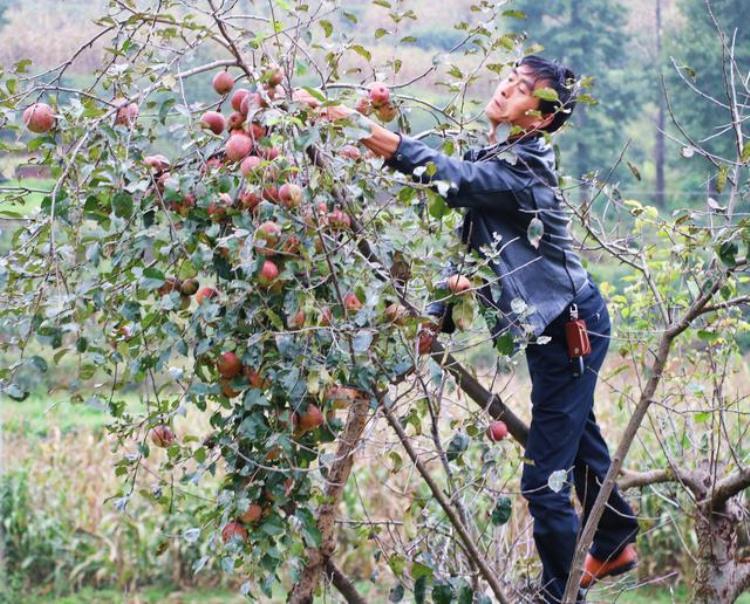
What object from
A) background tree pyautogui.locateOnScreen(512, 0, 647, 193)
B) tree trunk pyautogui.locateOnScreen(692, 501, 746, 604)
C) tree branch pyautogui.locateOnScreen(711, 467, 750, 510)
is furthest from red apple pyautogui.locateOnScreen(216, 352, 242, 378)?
background tree pyautogui.locateOnScreen(512, 0, 647, 193)

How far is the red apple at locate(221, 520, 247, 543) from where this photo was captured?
151 centimetres

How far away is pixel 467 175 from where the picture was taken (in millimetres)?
1683

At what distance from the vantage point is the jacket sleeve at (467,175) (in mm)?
1628

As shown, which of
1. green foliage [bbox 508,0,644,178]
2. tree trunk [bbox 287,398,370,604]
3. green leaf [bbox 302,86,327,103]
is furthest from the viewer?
green foliage [bbox 508,0,644,178]

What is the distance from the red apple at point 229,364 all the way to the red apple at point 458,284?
0.98 ft

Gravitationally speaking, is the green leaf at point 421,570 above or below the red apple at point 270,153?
below

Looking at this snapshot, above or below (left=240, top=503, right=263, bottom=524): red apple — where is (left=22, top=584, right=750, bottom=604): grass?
below

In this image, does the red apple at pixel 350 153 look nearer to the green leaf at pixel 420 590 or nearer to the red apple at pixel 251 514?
the red apple at pixel 251 514

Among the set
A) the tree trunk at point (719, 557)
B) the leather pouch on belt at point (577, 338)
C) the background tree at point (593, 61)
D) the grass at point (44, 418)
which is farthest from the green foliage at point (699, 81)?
the leather pouch on belt at point (577, 338)

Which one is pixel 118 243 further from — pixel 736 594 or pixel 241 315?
pixel 736 594

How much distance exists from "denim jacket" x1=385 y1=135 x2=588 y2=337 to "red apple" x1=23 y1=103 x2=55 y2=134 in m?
0.48

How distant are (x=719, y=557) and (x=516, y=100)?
42.1 inches

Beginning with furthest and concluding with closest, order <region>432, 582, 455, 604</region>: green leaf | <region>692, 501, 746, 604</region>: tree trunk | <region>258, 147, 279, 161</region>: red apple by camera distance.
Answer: <region>692, 501, 746, 604</region>: tree trunk, <region>432, 582, 455, 604</region>: green leaf, <region>258, 147, 279, 161</region>: red apple

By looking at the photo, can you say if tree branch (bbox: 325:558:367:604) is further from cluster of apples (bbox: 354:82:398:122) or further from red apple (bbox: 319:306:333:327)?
cluster of apples (bbox: 354:82:398:122)
